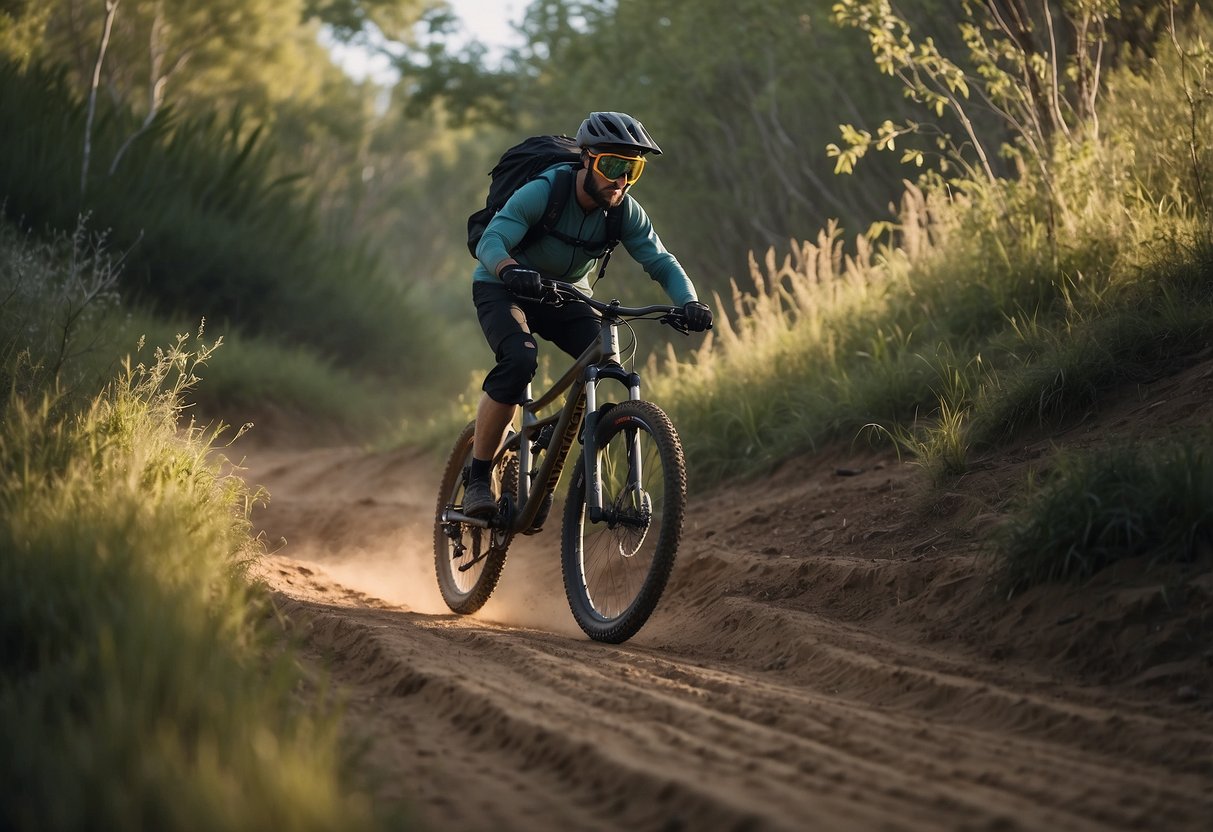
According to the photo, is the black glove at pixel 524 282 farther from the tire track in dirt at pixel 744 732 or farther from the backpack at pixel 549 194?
the tire track in dirt at pixel 744 732

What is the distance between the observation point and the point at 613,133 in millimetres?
5508

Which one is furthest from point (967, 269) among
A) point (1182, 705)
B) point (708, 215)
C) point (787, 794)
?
point (708, 215)

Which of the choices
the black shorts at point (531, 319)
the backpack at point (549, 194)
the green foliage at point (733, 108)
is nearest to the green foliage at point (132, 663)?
the black shorts at point (531, 319)

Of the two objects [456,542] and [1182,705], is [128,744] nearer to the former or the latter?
[1182,705]

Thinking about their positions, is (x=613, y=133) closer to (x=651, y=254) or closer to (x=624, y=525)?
(x=651, y=254)

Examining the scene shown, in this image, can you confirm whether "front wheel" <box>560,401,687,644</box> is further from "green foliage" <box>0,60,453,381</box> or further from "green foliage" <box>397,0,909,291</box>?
"green foliage" <box>0,60,453,381</box>

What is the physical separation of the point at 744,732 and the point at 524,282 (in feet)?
7.78

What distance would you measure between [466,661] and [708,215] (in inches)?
529

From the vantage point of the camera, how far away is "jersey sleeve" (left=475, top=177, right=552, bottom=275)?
18.3 ft

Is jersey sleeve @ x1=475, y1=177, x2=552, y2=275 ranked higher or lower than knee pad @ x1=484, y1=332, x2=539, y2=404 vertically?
higher

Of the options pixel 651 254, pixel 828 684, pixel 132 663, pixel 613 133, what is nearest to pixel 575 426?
pixel 651 254

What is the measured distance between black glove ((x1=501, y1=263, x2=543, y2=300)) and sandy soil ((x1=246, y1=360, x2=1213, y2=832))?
1.47m

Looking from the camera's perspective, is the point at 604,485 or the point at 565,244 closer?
the point at 604,485

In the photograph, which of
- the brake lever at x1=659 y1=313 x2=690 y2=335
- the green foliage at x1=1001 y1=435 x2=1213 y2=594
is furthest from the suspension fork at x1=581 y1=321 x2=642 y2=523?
the green foliage at x1=1001 y1=435 x2=1213 y2=594
